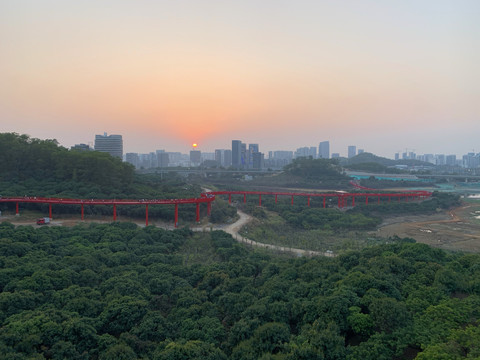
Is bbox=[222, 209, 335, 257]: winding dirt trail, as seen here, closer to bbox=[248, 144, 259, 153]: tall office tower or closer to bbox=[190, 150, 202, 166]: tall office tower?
bbox=[248, 144, 259, 153]: tall office tower

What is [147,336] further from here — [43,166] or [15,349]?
[43,166]

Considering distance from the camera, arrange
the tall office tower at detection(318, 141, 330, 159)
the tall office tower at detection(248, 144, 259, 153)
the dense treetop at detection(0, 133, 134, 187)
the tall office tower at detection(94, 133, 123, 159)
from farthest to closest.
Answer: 1. the tall office tower at detection(318, 141, 330, 159)
2. the tall office tower at detection(248, 144, 259, 153)
3. the tall office tower at detection(94, 133, 123, 159)
4. the dense treetop at detection(0, 133, 134, 187)

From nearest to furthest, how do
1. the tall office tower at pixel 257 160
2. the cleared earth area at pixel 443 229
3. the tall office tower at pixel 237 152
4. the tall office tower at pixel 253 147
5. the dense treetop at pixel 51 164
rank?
the cleared earth area at pixel 443 229
the dense treetop at pixel 51 164
the tall office tower at pixel 257 160
the tall office tower at pixel 237 152
the tall office tower at pixel 253 147

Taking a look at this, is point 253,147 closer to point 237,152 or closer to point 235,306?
point 237,152

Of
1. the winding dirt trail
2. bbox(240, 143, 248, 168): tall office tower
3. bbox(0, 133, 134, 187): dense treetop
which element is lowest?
the winding dirt trail

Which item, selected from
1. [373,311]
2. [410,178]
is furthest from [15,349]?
[410,178]

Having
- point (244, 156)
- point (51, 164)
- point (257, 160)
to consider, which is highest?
point (244, 156)

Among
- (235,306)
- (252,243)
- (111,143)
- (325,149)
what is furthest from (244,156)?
(235,306)

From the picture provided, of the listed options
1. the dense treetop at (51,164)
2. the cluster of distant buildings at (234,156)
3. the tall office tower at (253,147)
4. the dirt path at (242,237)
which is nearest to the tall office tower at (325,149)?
the cluster of distant buildings at (234,156)

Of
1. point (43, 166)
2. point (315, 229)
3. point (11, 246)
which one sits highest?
point (43, 166)

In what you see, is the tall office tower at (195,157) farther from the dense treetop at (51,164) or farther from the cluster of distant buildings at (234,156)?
the dense treetop at (51,164)

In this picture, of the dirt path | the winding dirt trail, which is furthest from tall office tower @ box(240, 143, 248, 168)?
the winding dirt trail
